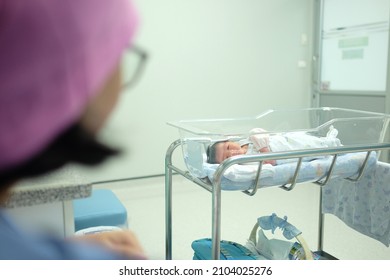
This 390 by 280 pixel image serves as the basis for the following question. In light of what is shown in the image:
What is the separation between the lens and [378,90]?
122 inches

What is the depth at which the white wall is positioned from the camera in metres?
3.13

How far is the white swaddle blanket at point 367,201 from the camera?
4.67 feet

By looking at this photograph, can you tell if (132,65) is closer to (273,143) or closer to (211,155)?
(211,155)

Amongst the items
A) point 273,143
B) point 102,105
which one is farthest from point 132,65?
point 273,143

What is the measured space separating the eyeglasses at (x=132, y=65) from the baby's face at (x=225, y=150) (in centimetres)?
102

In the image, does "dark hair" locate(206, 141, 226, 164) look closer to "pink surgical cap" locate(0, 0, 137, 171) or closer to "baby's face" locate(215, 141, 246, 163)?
"baby's face" locate(215, 141, 246, 163)

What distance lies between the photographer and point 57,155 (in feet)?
0.95

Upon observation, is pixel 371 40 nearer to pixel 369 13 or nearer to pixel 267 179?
pixel 369 13

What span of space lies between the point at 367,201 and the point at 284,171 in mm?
436

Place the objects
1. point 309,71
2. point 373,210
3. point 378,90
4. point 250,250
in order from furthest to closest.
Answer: point 309,71 < point 378,90 < point 250,250 < point 373,210

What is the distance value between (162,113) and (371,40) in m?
1.79

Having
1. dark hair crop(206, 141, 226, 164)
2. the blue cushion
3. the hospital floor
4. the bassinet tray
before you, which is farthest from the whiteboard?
the blue cushion

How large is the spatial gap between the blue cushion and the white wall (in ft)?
4.29

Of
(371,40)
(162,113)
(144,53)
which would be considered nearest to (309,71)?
(371,40)
